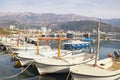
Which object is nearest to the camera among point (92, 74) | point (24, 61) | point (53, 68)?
point (92, 74)

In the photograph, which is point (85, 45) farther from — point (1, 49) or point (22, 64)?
point (22, 64)

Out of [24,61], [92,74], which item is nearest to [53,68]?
[92,74]

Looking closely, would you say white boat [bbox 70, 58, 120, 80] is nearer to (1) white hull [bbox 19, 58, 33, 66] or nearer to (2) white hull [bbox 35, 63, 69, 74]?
(2) white hull [bbox 35, 63, 69, 74]

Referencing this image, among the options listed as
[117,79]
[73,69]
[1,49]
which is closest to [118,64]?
[117,79]

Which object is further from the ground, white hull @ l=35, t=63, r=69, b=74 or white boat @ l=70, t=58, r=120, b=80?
white boat @ l=70, t=58, r=120, b=80

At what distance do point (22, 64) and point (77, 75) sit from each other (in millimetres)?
13328

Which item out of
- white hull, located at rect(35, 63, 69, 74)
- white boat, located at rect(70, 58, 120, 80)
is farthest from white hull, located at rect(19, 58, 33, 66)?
white boat, located at rect(70, 58, 120, 80)

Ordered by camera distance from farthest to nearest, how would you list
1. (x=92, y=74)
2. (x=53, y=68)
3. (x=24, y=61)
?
(x=24, y=61) < (x=53, y=68) < (x=92, y=74)

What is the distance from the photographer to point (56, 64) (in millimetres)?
24875

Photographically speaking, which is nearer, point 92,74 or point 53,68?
point 92,74

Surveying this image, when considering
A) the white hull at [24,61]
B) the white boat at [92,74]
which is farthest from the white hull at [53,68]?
the white hull at [24,61]

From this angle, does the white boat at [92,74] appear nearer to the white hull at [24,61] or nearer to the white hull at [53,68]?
the white hull at [53,68]

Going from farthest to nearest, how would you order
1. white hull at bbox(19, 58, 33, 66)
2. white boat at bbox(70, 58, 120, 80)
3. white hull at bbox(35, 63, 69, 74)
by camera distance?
white hull at bbox(19, 58, 33, 66) → white hull at bbox(35, 63, 69, 74) → white boat at bbox(70, 58, 120, 80)

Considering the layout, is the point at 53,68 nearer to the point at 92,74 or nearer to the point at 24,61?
the point at 92,74
